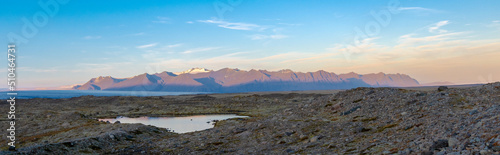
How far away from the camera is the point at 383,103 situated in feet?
89.5

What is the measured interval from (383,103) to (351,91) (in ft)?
25.4

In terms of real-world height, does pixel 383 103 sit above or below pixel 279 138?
above

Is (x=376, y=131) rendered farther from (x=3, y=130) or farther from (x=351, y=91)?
(x=3, y=130)

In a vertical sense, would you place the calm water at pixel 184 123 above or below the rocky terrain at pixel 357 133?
below

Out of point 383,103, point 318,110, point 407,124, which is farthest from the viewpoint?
point 318,110

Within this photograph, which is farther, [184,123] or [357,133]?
[184,123]

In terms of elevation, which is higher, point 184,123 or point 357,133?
point 357,133

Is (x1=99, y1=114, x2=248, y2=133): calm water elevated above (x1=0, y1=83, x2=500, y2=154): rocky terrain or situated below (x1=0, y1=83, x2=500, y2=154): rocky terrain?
below

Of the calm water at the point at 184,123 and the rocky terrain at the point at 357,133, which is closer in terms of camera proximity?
the rocky terrain at the point at 357,133

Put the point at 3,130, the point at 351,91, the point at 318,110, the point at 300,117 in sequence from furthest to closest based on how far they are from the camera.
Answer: the point at 3,130, the point at 351,91, the point at 318,110, the point at 300,117

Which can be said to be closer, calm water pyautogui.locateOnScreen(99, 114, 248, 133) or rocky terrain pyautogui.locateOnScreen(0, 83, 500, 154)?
rocky terrain pyautogui.locateOnScreen(0, 83, 500, 154)

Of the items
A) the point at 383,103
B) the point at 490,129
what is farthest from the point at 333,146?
the point at 383,103

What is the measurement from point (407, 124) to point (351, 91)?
1642cm

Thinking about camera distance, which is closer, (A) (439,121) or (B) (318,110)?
(A) (439,121)
